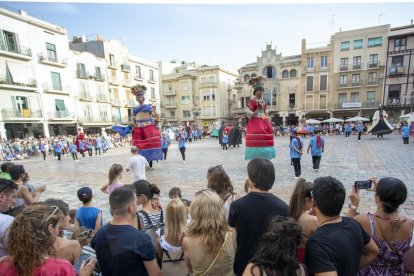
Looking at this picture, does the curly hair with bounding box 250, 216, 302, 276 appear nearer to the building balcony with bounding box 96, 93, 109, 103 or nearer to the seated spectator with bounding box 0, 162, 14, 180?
the seated spectator with bounding box 0, 162, 14, 180

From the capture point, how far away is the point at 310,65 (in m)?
36.0

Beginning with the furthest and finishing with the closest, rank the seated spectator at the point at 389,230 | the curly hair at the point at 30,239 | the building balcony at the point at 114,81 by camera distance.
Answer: the building balcony at the point at 114,81, the seated spectator at the point at 389,230, the curly hair at the point at 30,239

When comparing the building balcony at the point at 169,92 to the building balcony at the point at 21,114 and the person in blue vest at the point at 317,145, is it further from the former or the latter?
the person in blue vest at the point at 317,145

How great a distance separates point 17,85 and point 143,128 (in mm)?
25304

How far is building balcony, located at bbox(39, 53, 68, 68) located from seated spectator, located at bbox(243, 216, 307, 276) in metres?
31.1

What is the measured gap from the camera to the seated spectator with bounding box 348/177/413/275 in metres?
2.05

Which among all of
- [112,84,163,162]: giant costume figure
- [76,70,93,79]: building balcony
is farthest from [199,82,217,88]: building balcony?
[112,84,163,162]: giant costume figure

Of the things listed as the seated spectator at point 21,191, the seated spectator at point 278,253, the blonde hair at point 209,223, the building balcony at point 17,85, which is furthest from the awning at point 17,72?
the seated spectator at point 278,253

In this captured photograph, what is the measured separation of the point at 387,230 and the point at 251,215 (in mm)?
1220

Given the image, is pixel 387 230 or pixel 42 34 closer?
pixel 387 230

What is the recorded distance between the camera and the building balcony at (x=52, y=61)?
25094 mm

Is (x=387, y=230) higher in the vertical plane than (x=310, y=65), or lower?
lower

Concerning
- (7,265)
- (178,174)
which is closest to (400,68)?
(178,174)

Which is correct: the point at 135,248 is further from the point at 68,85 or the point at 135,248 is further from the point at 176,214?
the point at 68,85
